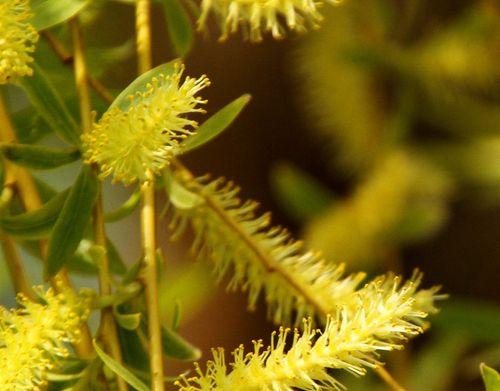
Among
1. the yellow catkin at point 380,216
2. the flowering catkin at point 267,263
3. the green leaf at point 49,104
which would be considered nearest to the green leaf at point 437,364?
the yellow catkin at point 380,216

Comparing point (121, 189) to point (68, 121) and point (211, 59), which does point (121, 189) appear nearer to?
point (211, 59)

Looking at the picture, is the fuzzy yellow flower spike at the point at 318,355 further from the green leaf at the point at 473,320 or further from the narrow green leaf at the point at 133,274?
the green leaf at the point at 473,320

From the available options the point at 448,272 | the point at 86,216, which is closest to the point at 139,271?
the point at 86,216

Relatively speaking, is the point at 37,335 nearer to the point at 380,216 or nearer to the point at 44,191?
the point at 44,191

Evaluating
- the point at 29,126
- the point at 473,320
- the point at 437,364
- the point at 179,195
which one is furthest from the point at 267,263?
the point at 437,364

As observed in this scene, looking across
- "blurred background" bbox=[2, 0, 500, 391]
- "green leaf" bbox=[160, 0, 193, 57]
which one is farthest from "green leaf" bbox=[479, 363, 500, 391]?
"blurred background" bbox=[2, 0, 500, 391]

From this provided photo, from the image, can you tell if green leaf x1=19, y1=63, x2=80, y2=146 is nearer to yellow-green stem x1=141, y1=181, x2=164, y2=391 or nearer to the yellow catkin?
yellow-green stem x1=141, y1=181, x2=164, y2=391

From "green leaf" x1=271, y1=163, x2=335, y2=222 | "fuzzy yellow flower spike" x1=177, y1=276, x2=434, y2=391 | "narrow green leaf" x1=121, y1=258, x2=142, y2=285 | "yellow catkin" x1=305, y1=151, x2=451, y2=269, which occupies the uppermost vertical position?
"green leaf" x1=271, y1=163, x2=335, y2=222
